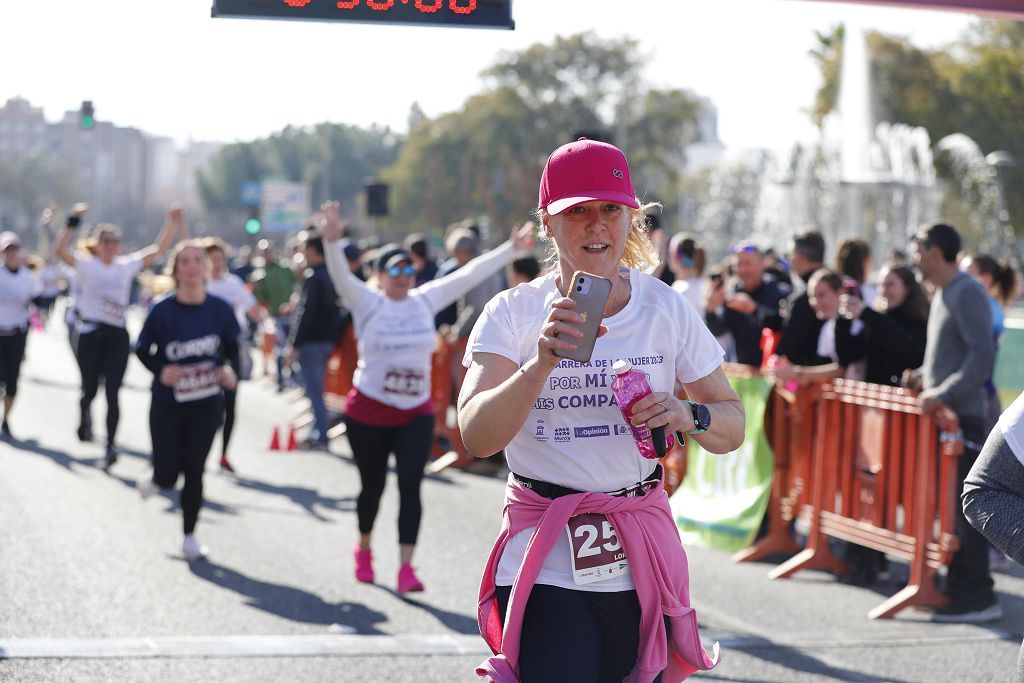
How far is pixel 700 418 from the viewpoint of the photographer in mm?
3441

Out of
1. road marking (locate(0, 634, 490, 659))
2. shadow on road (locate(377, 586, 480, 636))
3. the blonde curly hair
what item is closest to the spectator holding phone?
the blonde curly hair

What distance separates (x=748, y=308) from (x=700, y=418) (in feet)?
22.3

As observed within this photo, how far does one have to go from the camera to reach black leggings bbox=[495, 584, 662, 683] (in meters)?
3.55

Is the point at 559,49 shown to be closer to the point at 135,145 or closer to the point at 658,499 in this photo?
the point at 658,499

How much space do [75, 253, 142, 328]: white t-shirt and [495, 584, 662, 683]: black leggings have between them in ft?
33.8

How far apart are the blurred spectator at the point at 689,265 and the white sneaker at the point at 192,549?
3.99 m

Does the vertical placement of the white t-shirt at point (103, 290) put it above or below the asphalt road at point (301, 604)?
above

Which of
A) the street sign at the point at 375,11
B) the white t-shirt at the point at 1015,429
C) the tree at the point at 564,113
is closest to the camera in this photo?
the white t-shirt at the point at 1015,429

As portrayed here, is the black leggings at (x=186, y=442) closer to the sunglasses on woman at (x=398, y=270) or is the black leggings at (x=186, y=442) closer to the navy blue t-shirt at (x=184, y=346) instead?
the navy blue t-shirt at (x=184, y=346)

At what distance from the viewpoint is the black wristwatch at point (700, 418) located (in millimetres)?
3424

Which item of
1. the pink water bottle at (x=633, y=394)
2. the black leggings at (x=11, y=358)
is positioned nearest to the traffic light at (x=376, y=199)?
the black leggings at (x=11, y=358)

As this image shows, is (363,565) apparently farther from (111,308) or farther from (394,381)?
(111,308)

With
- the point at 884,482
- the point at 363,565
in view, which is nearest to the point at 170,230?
the point at 363,565

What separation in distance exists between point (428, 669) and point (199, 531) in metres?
4.07
